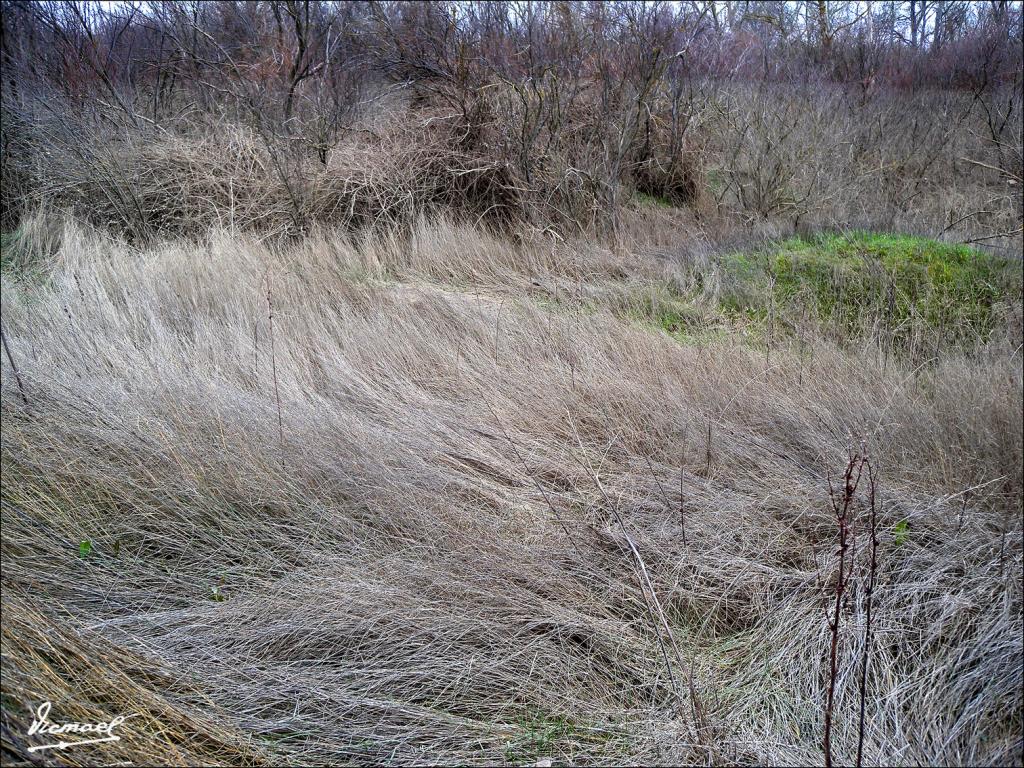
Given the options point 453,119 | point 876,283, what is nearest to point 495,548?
point 876,283

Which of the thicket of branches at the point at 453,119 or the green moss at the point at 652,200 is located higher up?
the thicket of branches at the point at 453,119

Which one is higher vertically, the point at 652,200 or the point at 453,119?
the point at 453,119

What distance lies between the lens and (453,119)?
760cm

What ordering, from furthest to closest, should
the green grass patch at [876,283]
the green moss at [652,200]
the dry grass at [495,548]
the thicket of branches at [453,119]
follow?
the green moss at [652,200] < the thicket of branches at [453,119] < the green grass patch at [876,283] < the dry grass at [495,548]

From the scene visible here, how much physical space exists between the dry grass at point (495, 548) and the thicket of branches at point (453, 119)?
324 cm

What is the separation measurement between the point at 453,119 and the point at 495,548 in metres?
6.07

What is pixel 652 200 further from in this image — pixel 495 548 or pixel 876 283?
pixel 495 548

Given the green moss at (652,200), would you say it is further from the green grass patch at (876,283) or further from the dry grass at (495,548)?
the dry grass at (495,548)

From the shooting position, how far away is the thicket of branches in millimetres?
7012

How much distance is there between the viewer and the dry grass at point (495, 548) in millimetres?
2059

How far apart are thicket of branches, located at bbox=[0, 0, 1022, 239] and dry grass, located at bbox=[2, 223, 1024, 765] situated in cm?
324

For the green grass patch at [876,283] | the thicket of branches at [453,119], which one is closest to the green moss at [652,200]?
the thicket of branches at [453,119]

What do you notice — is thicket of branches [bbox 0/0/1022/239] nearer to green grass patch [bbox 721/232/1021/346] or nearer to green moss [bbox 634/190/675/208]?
green moss [bbox 634/190/675/208]

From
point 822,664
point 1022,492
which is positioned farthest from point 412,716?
point 1022,492
